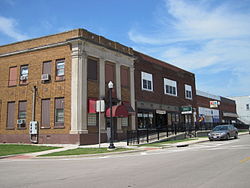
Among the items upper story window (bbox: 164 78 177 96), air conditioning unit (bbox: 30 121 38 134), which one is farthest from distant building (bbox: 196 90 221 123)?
air conditioning unit (bbox: 30 121 38 134)

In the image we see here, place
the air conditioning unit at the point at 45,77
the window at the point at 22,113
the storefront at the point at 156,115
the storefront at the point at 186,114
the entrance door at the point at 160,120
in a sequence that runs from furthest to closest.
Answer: the storefront at the point at 186,114
the entrance door at the point at 160,120
the storefront at the point at 156,115
the window at the point at 22,113
the air conditioning unit at the point at 45,77

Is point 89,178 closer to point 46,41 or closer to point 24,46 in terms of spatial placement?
point 46,41

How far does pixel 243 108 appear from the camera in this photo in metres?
75.8

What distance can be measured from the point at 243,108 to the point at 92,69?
206 feet

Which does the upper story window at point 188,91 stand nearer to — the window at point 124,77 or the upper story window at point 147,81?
the upper story window at point 147,81

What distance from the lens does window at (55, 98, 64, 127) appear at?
2342cm

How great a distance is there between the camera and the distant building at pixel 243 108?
7519cm

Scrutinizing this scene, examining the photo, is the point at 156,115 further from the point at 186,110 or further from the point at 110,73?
the point at 110,73

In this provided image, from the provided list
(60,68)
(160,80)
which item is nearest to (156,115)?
(160,80)

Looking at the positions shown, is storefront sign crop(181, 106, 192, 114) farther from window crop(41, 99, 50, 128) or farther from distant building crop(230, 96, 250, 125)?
distant building crop(230, 96, 250, 125)

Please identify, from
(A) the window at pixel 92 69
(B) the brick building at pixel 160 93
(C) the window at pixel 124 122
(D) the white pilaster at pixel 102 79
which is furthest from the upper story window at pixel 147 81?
(A) the window at pixel 92 69

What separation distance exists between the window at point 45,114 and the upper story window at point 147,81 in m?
11.4

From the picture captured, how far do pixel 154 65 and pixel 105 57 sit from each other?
978 centimetres

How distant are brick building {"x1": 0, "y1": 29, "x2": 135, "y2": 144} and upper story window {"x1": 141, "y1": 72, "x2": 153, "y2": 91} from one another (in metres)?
3.56
